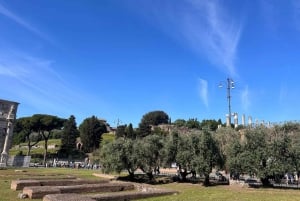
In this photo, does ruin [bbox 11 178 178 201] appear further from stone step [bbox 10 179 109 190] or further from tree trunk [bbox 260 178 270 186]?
tree trunk [bbox 260 178 270 186]

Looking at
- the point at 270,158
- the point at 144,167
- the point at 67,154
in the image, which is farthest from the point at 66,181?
the point at 67,154

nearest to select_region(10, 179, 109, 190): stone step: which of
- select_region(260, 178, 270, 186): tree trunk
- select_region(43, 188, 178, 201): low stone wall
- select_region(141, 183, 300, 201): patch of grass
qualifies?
select_region(43, 188, 178, 201): low stone wall

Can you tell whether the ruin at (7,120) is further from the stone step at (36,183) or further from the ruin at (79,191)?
the ruin at (79,191)

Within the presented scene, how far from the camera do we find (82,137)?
352 ft

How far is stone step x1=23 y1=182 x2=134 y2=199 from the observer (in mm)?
20578

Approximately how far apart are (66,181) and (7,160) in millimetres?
37785

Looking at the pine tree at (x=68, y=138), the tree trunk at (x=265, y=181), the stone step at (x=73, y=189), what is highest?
the pine tree at (x=68, y=138)

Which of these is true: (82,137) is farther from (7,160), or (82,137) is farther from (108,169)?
(108,169)

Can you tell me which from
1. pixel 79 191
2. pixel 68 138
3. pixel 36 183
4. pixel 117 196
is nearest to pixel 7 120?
pixel 68 138

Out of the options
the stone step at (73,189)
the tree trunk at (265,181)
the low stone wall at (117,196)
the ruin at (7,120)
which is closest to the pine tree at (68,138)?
the ruin at (7,120)

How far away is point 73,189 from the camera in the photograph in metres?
23.5

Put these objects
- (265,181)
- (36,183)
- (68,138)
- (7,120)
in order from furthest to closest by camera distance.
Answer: (68,138) < (7,120) < (265,181) < (36,183)

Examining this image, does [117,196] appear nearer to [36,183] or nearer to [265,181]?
[36,183]

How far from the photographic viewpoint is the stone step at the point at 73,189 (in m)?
20.6
